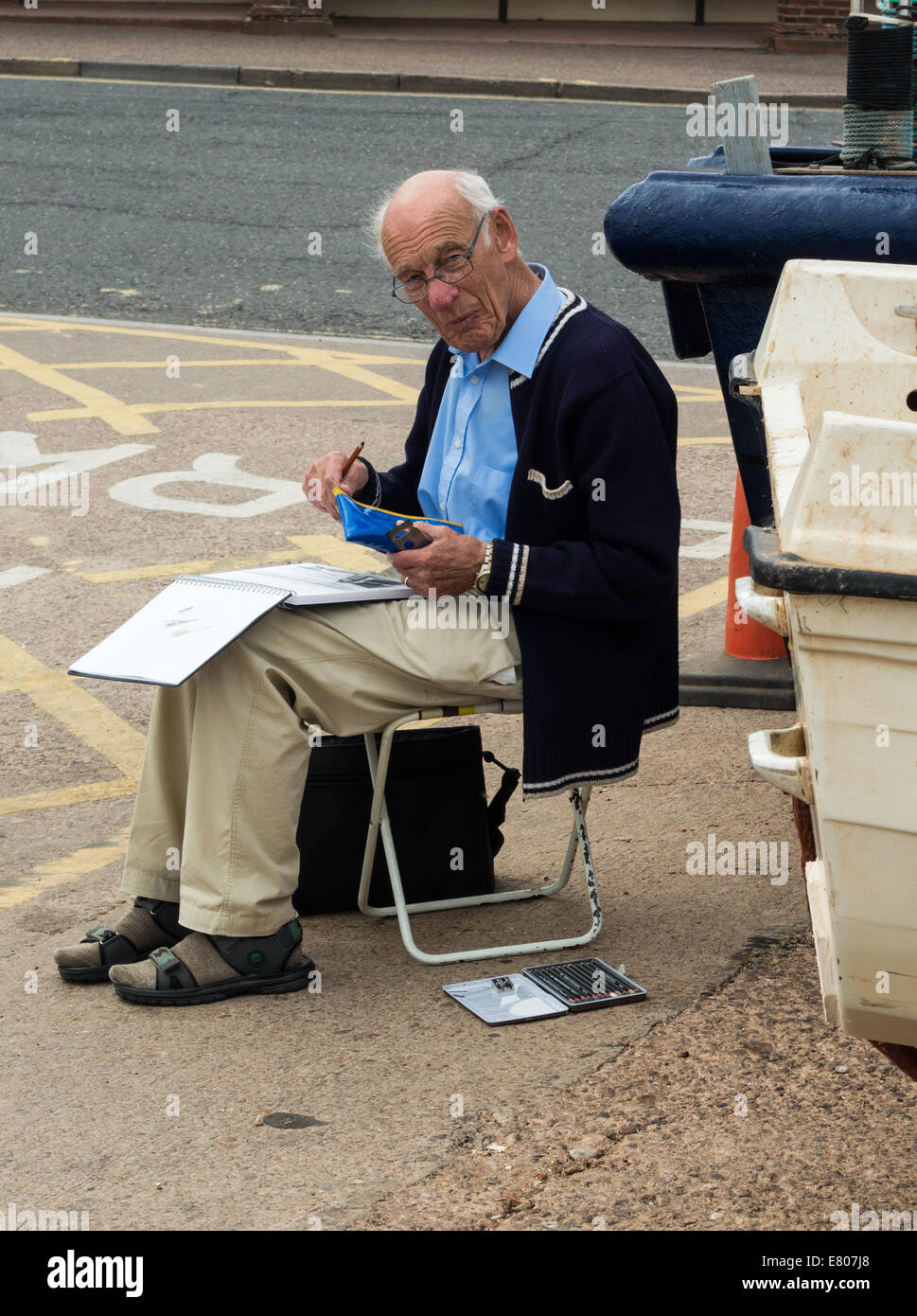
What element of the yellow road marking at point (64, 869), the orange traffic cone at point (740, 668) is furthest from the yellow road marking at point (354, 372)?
the yellow road marking at point (64, 869)

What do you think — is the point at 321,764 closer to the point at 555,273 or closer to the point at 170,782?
the point at 170,782

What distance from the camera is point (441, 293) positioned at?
329cm

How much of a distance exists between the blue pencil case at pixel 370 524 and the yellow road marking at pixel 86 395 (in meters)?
4.35

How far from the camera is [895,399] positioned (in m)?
3.02

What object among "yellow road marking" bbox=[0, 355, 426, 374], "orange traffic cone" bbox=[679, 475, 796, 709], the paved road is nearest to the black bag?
"orange traffic cone" bbox=[679, 475, 796, 709]

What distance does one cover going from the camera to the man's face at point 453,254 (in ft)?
10.7

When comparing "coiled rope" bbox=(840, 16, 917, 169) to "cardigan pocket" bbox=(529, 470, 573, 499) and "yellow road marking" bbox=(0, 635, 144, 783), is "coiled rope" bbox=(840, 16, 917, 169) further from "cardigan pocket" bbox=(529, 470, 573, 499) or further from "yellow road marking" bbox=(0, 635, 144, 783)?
"yellow road marking" bbox=(0, 635, 144, 783)

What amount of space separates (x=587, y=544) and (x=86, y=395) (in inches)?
201

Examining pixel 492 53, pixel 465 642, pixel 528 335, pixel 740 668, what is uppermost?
pixel 492 53

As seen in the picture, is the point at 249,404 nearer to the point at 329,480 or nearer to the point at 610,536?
the point at 329,480

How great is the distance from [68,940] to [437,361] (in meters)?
1.39

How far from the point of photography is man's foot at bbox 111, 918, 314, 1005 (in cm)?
324

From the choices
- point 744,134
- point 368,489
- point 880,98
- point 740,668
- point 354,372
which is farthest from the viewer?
point 354,372

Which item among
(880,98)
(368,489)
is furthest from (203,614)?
(880,98)
